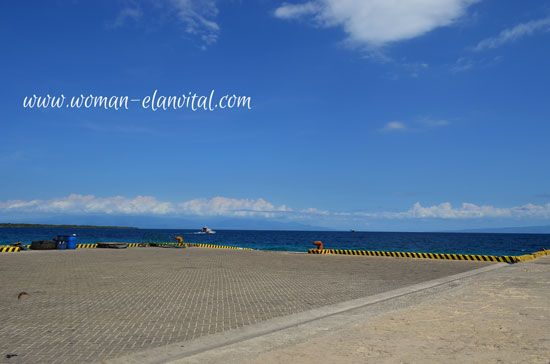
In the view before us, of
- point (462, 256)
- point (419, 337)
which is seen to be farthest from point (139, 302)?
point (462, 256)

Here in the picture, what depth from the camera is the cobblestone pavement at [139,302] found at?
7.37 metres

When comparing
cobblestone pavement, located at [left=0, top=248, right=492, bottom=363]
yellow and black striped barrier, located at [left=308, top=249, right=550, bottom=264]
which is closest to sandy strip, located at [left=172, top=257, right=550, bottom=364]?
cobblestone pavement, located at [left=0, top=248, right=492, bottom=363]

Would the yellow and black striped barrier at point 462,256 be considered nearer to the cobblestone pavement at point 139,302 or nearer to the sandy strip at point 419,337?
the cobblestone pavement at point 139,302

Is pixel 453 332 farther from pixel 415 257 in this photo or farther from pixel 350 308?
pixel 415 257

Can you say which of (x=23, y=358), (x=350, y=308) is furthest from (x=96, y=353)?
(x=350, y=308)

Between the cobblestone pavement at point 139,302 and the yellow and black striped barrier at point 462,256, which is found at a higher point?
the yellow and black striped barrier at point 462,256

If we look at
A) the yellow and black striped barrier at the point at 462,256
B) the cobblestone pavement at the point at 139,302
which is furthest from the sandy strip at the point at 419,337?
the yellow and black striped barrier at the point at 462,256

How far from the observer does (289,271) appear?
786 inches

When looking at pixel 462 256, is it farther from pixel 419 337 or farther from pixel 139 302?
pixel 419 337

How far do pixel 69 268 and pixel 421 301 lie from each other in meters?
15.0

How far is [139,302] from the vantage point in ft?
36.4

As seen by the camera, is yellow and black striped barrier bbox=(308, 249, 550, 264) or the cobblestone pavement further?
yellow and black striped barrier bbox=(308, 249, 550, 264)

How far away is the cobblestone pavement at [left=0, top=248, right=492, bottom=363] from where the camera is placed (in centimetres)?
737

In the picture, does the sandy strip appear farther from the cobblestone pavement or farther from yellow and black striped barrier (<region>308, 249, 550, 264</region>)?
yellow and black striped barrier (<region>308, 249, 550, 264</region>)
